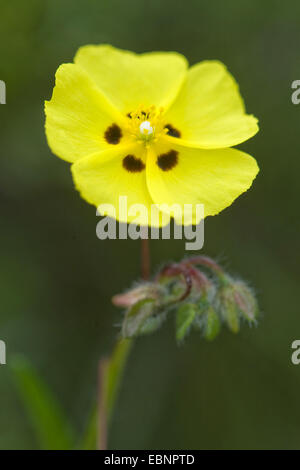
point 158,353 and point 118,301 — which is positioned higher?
point 158,353

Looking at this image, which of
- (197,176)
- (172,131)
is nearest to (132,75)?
(172,131)

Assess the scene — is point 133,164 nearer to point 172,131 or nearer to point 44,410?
point 172,131

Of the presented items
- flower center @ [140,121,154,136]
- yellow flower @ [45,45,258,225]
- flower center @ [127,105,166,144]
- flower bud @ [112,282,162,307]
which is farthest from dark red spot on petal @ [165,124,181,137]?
flower bud @ [112,282,162,307]

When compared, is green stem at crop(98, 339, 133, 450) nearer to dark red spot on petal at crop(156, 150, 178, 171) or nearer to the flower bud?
the flower bud

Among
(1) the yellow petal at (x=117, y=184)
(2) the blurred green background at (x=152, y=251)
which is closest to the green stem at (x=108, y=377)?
(1) the yellow petal at (x=117, y=184)

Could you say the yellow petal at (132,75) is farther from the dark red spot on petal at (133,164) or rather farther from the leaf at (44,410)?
the leaf at (44,410)
